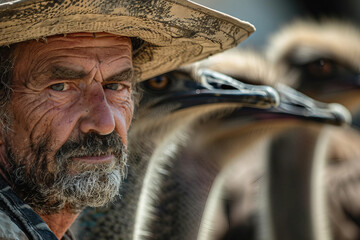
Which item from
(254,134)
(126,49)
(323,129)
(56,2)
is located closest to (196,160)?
(254,134)

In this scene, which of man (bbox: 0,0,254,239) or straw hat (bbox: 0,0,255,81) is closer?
straw hat (bbox: 0,0,255,81)

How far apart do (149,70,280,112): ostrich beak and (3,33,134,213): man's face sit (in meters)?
1.51

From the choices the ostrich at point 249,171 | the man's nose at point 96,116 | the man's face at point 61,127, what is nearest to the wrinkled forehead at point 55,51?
the man's face at point 61,127

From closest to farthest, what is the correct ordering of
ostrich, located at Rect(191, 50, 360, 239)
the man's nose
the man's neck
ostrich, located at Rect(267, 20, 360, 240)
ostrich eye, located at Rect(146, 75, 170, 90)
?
1. the man's nose
2. the man's neck
3. ostrich eye, located at Rect(146, 75, 170, 90)
4. ostrich, located at Rect(191, 50, 360, 239)
5. ostrich, located at Rect(267, 20, 360, 240)

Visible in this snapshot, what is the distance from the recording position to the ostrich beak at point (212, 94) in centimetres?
385

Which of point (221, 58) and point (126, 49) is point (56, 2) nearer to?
point (126, 49)

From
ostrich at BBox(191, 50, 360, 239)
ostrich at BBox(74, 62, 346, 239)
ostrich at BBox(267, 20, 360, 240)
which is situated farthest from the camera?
ostrich at BBox(267, 20, 360, 240)

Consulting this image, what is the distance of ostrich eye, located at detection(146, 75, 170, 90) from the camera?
3.97 m

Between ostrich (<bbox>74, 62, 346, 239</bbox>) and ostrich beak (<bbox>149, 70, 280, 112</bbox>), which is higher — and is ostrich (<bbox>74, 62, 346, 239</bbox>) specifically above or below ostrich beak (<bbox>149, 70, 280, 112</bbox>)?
below

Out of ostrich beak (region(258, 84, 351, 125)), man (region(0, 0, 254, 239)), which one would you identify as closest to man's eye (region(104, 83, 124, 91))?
man (region(0, 0, 254, 239))

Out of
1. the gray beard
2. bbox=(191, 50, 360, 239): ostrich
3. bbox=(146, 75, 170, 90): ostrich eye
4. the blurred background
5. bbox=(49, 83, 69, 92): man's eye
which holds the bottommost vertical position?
the blurred background

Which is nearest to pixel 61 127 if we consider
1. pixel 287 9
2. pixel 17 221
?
pixel 17 221

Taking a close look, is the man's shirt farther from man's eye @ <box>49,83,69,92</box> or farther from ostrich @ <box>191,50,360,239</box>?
ostrich @ <box>191,50,360,239</box>

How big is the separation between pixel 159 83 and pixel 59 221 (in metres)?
1.60
